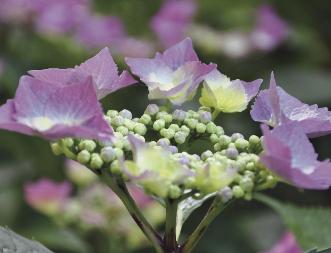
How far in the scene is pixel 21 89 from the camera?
78 cm

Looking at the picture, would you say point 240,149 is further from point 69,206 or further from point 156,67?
point 69,206

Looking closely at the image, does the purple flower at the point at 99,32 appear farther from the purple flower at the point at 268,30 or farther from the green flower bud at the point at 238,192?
the green flower bud at the point at 238,192

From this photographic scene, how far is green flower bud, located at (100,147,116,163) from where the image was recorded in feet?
2.53

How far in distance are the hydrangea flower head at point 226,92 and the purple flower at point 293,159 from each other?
139mm

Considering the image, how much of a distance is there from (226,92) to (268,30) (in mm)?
2015

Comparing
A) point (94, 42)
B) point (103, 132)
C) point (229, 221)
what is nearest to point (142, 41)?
point (94, 42)

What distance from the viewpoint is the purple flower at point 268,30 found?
2.86m

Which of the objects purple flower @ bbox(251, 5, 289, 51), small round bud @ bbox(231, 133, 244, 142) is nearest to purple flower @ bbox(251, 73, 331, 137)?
small round bud @ bbox(231, 133, 244, 142)

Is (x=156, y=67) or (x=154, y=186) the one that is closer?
(x=154, y=186)

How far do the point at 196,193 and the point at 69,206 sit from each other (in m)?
0.99

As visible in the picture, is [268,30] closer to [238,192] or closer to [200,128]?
[200,128]

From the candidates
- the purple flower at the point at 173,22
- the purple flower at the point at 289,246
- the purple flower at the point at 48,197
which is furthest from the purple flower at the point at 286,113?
the purple flower at the point at 173,22

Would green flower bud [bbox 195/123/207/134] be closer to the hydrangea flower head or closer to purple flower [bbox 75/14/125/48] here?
the hydrangea flower head

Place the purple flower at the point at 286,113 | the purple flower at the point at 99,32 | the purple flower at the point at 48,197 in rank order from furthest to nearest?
1. the purple flower at the point at 99,32
2. the purple flower at the point at 48,197
3. the purple flower at the point at 286,113
